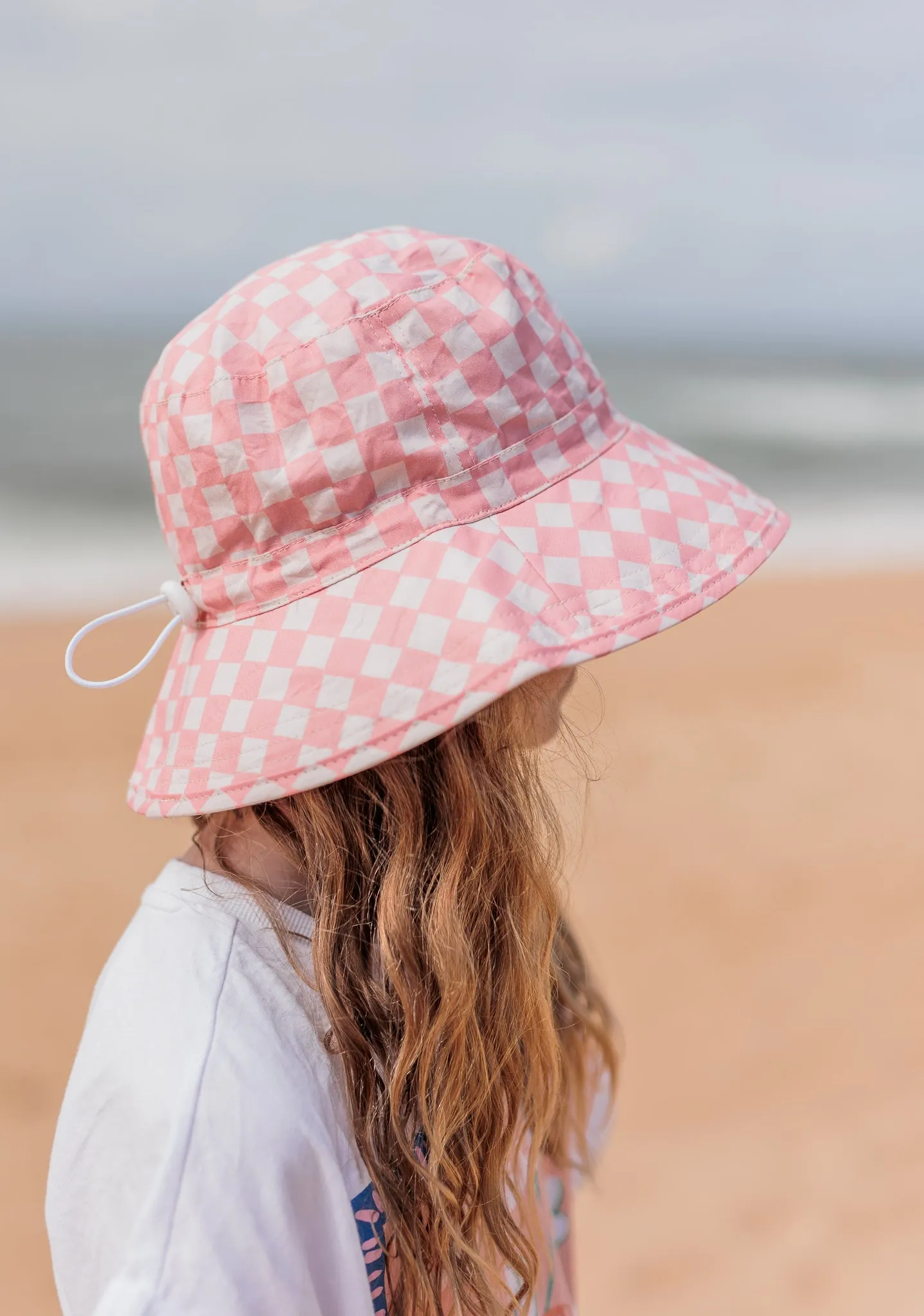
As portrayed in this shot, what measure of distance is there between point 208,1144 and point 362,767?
1.00 ft

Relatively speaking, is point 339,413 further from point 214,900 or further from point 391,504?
point 214,900

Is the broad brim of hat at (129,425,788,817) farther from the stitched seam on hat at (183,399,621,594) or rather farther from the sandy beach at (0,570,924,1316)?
the sandy beach at (0,570,924,1316)

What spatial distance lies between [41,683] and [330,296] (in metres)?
5.08

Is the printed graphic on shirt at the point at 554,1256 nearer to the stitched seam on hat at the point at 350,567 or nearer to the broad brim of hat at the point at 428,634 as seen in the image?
the broad brim of hat at the point at 428,634

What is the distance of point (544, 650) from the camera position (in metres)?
0.90

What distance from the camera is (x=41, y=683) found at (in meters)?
5.60

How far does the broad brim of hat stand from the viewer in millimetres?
906

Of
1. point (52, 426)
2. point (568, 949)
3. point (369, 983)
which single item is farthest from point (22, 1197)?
point (52, 426)

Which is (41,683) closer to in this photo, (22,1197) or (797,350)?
(22,1197)

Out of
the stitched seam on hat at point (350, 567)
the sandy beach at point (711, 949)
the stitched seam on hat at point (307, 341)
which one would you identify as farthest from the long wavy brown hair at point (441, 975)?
the sandy beach at point (711, 949)

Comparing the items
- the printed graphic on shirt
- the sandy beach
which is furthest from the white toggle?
the sandy beach

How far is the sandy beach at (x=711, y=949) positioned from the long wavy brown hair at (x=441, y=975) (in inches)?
27.5

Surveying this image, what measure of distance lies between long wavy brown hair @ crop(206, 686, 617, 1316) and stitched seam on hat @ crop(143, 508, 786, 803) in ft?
0.24

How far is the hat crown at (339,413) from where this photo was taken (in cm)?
95
